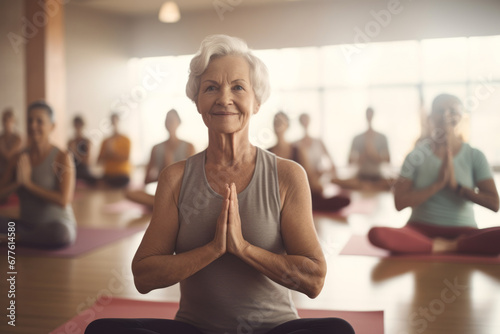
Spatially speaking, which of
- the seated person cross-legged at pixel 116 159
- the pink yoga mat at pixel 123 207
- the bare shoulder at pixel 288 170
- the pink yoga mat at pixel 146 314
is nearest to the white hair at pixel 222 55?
the bare shoulder at pixel 288 170

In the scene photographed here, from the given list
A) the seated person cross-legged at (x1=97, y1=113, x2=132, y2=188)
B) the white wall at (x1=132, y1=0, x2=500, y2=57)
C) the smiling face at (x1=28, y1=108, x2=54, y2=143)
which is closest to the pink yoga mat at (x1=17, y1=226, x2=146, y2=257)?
the smiling face at (x1=28, y1=108, x2=54, y2=143)

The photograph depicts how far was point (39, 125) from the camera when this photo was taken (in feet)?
12.1

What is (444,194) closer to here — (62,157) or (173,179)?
(173,179)

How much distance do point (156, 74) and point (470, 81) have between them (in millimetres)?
6840

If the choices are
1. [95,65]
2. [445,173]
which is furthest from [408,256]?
[95,65]

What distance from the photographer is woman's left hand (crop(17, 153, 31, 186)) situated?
370 cm

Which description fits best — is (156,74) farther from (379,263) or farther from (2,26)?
(379,263)

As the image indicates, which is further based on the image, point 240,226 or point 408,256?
point 408,256

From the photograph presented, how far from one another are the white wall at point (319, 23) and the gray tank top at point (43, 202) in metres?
7.92

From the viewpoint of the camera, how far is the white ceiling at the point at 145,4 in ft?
35.1

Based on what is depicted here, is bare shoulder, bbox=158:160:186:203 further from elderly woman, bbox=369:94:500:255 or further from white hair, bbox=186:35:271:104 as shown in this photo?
elderly woman, bbox=369:94:500:255

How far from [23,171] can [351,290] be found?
237 centimetres

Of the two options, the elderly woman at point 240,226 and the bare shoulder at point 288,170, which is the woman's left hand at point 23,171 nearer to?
the elderly woman at point 240,226

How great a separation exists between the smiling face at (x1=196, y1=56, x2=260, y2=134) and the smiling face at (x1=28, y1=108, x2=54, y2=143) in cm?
242
